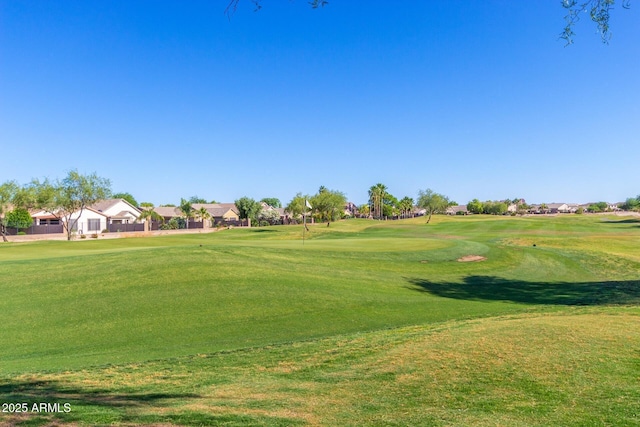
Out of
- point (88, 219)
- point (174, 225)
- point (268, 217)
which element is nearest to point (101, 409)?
point (88, 219)

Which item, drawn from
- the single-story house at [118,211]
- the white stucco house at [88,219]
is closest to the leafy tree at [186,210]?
the single-story house at [118,211]

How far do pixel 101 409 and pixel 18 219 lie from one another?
6463 cm

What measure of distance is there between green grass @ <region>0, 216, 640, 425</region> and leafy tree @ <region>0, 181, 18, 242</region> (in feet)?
140

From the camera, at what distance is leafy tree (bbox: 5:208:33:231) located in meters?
58.3

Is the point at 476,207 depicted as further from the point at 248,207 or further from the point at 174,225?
the point at 174,225

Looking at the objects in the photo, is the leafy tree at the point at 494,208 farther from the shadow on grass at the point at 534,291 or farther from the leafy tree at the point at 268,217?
the shadow on grass at the point at 534,291

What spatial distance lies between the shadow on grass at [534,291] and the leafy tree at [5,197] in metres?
53.4

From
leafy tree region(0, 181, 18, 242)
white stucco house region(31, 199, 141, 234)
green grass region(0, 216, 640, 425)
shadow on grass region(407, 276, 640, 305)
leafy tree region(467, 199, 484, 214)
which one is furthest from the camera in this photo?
leafy tree region(467, 199, 484, 214)

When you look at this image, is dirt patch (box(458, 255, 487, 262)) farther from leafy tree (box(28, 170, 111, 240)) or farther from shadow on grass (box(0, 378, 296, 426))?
leafy tree (box(28, 170, 111, 240))

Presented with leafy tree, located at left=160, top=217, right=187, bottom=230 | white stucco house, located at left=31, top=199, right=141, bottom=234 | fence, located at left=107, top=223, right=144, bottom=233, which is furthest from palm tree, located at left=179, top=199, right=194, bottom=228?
fence, located at left=107, top=223, right=144, bottom=233

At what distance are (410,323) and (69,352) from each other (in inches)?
367

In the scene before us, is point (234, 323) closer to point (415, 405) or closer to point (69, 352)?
point (69, 352)

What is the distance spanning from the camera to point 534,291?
22.1m

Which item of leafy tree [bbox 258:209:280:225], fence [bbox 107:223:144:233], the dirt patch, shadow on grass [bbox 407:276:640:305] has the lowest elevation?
shadow on grass [bbox 407:276:640:305]
